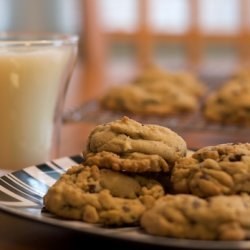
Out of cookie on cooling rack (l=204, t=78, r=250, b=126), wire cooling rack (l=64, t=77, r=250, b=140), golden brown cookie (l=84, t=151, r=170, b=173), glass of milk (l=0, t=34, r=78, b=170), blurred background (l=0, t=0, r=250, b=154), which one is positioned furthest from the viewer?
blurred background (l=0, t=0, r=250, b=154)

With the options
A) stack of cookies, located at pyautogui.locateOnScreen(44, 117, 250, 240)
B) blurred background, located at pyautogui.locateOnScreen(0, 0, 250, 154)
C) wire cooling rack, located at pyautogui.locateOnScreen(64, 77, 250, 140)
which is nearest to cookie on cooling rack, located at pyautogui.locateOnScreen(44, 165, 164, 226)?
stack of cookies, located at pyautogui.locateOnScreen(44, 117, 250, 240)

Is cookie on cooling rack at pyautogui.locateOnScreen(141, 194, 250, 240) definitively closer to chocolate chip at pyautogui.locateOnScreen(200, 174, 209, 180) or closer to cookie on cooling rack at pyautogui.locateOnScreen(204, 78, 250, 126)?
chocolate chip at pyautogui.locateOnScreen(200, 174, 209, 180)

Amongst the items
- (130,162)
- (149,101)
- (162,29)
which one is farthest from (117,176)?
(162,29)

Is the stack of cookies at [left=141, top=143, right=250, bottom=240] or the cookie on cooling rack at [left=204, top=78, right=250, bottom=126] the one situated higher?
the stack of cookies at [left=141, top=143, right=250, bottom=240]

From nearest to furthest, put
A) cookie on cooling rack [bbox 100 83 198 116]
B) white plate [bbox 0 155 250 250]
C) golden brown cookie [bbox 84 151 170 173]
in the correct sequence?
white plate [bbox 0 155 250 250] → golden brown cookie [bbox 84 151 170 173] → cookie on cooling rack [bbox 100 83 198 116]

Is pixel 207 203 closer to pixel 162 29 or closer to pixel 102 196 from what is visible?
pixel 102 196

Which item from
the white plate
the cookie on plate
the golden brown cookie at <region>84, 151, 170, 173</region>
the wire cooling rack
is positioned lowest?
the wire cooling rack
